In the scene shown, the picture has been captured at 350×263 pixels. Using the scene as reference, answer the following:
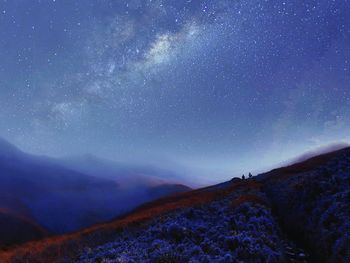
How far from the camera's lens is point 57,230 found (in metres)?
56.2

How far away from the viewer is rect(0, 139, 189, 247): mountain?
2062 inches

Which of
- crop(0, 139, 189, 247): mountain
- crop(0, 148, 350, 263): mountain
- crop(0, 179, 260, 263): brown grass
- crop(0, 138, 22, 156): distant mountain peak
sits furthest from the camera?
crop(0, 138, 22, 156): distant mountain peak

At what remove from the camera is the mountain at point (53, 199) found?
52.4 m

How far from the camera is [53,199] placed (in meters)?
76.5

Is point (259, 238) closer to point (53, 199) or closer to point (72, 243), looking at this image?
point (72, 243)

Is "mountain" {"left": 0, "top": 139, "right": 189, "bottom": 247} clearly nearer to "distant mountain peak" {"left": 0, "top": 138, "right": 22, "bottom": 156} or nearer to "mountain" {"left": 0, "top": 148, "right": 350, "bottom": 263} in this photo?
A: "distant mountain peak" {"left": 0, "top": 138, "right": 22, "bottom": 156}

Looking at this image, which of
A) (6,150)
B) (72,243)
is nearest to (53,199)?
(72,243)

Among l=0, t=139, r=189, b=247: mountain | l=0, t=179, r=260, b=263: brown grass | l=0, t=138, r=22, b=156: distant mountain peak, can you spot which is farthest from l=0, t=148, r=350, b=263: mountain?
l=0, t=138, r=22, b=156: distant mountain peak

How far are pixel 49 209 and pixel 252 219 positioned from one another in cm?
6250

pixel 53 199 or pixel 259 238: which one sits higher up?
pixel 53 199

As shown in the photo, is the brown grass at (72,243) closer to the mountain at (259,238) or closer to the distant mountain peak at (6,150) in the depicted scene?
the mountain at (259,238)

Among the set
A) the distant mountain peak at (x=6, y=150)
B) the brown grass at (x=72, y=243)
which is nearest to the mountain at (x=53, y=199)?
the distant mountain peak at (x=6, y=150)

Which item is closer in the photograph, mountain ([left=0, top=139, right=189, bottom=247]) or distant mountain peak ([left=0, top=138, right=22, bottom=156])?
mountain ([left=0, top=139, right=189, bottom=247])

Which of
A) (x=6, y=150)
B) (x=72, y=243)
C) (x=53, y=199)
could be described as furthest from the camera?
(x=6, y=150)
